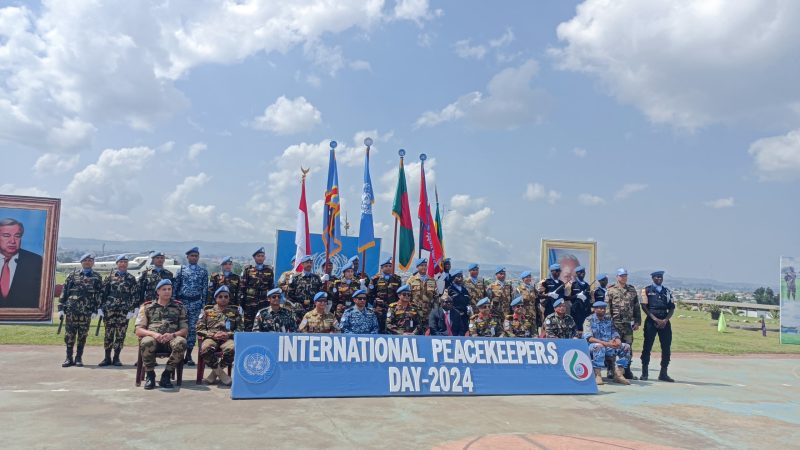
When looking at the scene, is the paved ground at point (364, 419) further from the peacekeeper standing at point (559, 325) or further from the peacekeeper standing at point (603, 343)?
the peacekeeper standing at point (559, 325)

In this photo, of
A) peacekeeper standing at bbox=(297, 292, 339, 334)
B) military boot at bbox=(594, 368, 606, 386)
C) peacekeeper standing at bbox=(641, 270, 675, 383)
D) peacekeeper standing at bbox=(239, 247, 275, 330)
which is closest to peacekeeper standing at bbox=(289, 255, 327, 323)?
peacekeeper standing at bbox=(239, 247, 275, 330)

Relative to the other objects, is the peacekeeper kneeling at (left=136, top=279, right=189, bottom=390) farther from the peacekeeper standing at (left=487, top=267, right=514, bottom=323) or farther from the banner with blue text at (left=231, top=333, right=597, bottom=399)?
the peacekeeper standing at (left=487, top=267, right=514, bottom=323)

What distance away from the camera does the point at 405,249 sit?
11.2 m

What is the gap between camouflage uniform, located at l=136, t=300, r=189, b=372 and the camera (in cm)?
682

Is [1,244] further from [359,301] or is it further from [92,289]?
[359,301]

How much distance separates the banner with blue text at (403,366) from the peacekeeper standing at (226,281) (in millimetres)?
2364

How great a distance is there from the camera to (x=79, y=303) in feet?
28.0

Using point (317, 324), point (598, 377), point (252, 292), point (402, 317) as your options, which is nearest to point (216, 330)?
point (317, 324)

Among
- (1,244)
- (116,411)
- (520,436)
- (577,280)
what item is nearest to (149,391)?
(116,411)

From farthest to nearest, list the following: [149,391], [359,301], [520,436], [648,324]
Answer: [648,324] → [359,301] → [149,391] → [520,436]

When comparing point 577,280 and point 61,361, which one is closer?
point 61,361

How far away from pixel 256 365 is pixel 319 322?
4.18 feet

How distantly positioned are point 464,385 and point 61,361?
6.36 meters

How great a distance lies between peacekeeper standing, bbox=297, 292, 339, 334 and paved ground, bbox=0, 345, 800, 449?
4.19 feet
